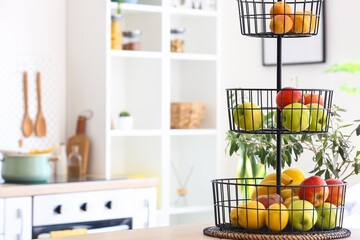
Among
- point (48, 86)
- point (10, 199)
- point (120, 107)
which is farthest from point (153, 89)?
point (10, 199)

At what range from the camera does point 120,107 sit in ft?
14.2

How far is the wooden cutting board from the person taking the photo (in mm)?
3971

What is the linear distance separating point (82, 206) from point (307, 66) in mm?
1480

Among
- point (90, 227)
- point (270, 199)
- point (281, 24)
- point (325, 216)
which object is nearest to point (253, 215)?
point (270, 199)

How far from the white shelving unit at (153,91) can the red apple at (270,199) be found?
7.89 ft

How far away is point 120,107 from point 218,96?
2.10 ft

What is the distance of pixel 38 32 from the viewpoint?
4109 mm

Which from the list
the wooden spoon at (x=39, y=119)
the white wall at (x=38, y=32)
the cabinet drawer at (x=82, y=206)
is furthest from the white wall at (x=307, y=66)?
the wooden spoon at (x=39, y=119)

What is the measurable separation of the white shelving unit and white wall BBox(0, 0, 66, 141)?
0.19 ft

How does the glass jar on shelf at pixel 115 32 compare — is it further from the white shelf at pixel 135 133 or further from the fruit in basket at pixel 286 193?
the fruit in basket at pixel 286 193

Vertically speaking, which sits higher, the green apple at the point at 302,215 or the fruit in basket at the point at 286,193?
the fruit in basket at the point at 286,193

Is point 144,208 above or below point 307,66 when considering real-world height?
below

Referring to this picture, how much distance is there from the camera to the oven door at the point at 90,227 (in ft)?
11.1

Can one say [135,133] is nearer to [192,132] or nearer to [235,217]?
[192,132]
